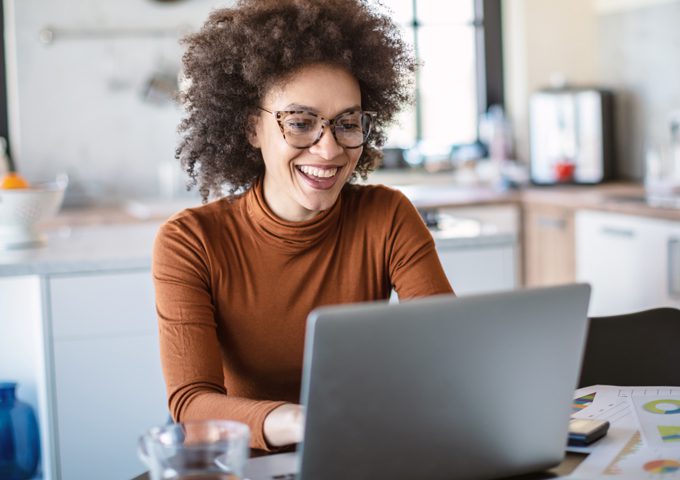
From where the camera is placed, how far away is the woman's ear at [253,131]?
5.70ft

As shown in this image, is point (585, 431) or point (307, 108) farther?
point (307, 108)

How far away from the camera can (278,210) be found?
172 centimetres

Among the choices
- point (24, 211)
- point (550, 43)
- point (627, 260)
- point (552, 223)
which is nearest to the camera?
point (24, 211)

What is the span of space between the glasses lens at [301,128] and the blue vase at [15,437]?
114cm

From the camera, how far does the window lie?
4.79 m

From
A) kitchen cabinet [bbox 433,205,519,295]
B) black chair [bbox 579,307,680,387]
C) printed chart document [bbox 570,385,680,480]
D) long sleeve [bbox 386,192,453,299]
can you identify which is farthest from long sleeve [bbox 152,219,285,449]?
kitchen cabinet [bbox 433,205,519,295]

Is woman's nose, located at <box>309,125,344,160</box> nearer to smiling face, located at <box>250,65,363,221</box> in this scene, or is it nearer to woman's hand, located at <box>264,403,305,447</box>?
smiling face, located at <box>250,65,363,221</box>

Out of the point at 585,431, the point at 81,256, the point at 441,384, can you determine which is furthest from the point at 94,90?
the point at 441,384

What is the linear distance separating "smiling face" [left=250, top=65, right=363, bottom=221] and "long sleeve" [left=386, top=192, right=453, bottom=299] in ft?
0.53

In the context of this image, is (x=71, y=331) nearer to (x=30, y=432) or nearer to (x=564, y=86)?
(x=30, y=432)

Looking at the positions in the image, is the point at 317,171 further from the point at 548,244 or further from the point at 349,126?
the point at 548,244

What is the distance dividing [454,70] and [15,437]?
3169mm

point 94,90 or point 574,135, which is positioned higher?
point 94,90

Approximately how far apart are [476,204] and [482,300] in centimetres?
305
